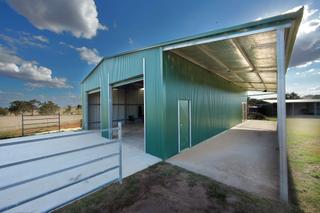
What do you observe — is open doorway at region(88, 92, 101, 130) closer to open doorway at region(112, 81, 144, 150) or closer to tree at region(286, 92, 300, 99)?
open doorway at region(112, 81, 144, 150)

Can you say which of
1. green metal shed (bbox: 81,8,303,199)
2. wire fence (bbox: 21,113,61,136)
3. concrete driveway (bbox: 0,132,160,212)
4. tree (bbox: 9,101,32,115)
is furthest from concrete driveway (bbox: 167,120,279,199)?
tree (bbox: 9,101,32,115)

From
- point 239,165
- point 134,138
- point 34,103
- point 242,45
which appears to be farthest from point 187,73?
point 34,103

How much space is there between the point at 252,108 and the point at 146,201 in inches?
1083

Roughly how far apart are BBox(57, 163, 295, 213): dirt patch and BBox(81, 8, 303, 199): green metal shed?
76cm

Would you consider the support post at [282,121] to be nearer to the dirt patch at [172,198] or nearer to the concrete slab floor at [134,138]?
the dirt patch at [172,198]

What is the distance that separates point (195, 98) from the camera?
21.2 ft

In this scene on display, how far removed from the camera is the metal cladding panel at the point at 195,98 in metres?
4.89

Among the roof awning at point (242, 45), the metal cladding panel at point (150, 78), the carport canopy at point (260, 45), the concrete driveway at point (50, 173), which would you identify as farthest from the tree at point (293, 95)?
the concrete driveway at point (50, 173)

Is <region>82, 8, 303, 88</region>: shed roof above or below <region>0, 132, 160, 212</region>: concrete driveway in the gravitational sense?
above

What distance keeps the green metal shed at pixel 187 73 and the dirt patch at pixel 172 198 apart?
764 mm

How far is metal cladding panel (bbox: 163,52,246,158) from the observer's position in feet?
16.0

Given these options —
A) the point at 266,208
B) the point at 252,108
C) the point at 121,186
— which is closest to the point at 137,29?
the point at 121,186

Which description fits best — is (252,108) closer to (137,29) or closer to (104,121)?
(137,29)

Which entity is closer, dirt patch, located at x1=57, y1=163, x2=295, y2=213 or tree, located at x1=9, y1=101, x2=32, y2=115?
dirt patch, located at x1=57, y1=163, x2=295, y2=213
